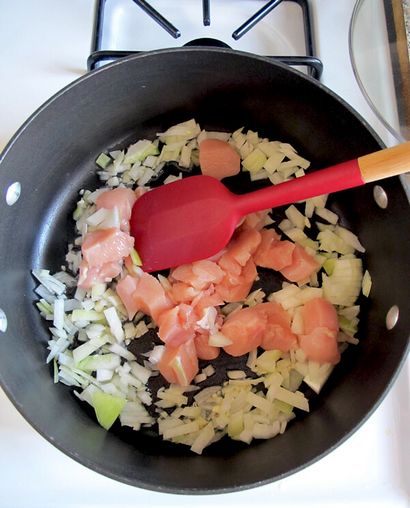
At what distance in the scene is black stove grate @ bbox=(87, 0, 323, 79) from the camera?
1.22 meters

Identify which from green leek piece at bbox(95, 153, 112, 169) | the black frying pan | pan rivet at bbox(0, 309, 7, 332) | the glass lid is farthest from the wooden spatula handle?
pan rivet at bbox(0, 309, 7, 332)

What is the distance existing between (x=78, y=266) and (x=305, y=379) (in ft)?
1.71

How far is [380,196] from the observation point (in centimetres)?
119

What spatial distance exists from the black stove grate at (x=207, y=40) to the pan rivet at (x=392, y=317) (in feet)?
1.64

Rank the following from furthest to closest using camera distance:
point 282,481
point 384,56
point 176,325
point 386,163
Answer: point 384,56, point 176,325, point 282,481, point 386,163

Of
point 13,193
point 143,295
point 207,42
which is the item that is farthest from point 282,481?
point 207,42

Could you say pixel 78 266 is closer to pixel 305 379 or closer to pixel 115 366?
pixel 115 366

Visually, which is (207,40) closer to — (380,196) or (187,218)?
(187,218)

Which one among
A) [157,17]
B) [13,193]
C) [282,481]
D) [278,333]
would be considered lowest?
[282,481]

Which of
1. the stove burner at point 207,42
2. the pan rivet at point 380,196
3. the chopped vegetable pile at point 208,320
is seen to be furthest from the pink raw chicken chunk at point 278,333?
the stove burner at point 207,42

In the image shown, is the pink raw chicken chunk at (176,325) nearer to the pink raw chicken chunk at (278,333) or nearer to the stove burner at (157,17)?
the pink raw chicken chunk at (278,333)

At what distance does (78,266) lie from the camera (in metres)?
1.28

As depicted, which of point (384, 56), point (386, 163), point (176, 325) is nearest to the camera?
point (386, 163)

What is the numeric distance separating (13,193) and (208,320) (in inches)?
18.2
